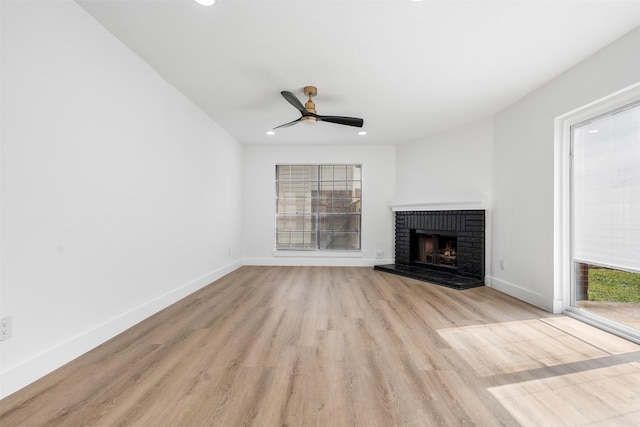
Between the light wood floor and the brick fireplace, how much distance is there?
140 centimetres

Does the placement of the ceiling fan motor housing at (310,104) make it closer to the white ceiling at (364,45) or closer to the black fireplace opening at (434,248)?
the white ceiling at (364,45)

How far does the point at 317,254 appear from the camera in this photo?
5.91 metres

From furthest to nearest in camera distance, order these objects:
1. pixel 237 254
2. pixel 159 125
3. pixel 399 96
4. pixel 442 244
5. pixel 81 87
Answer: pixel 237 254 → pixel 442 244 → pixel 399 96 → pixel 159 125 → pixel 81 87

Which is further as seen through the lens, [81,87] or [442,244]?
[442,244]

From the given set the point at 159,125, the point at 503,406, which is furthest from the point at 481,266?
the point at 159,125

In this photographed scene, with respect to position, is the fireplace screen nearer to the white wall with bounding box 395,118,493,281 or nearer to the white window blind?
the white wall with bounding box 395,118,493,281

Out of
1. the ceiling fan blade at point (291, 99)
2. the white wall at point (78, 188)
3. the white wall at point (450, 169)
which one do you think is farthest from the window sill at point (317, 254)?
the ceiling fan blade at point (291, 99)

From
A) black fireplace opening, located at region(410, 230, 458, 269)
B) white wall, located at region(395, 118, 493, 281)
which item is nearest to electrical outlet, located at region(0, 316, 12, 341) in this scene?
white wall, located at region(395, 118, 493, 281)

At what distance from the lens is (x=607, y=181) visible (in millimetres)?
2611

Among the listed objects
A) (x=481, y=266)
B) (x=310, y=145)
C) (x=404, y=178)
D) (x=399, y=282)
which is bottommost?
(x=399, y=282)

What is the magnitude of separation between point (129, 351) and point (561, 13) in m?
3.88

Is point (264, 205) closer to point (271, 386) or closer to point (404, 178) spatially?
point (404, 178)

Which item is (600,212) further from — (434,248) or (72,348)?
(72,348)

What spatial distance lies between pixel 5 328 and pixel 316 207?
190 inches
